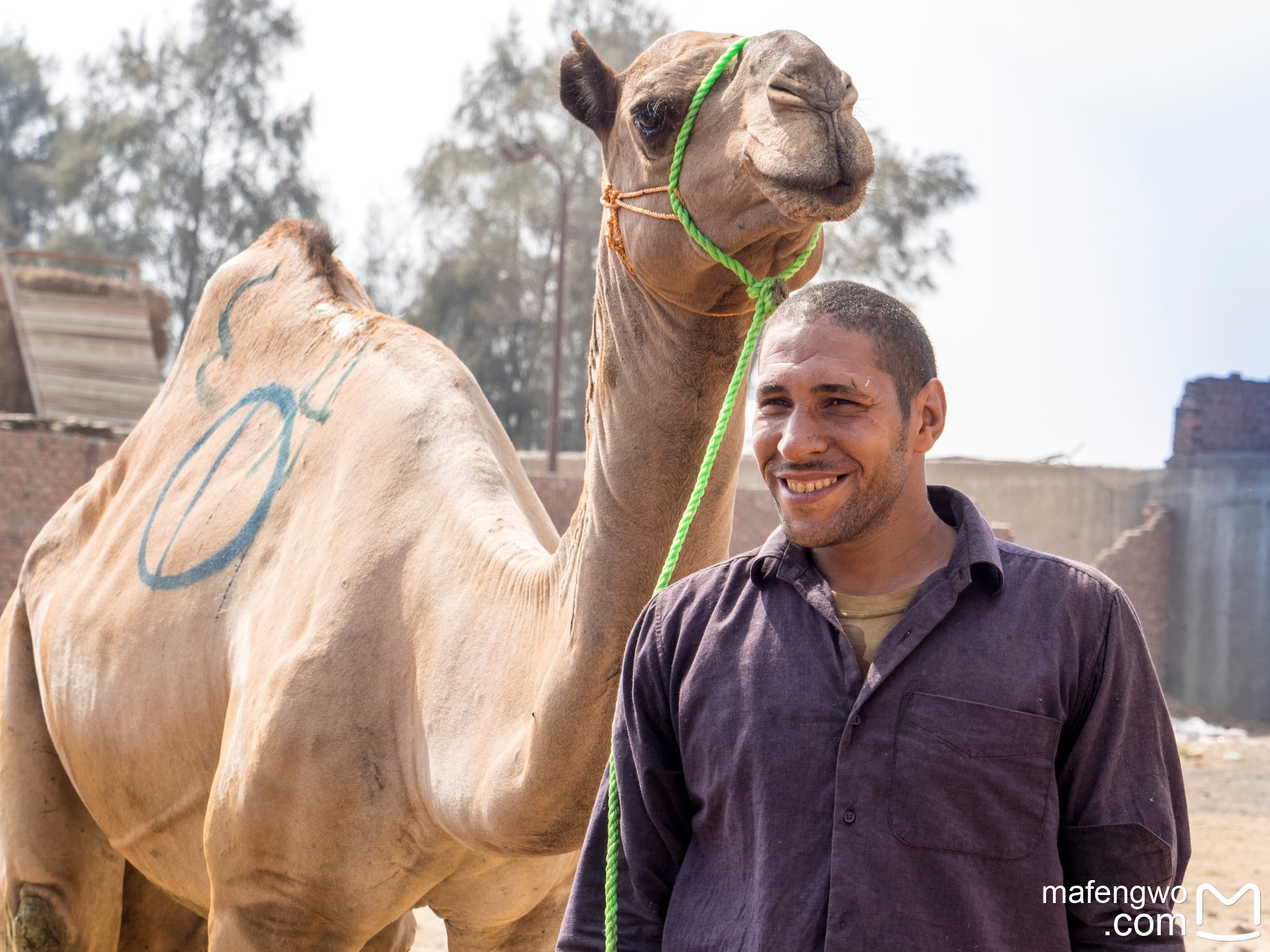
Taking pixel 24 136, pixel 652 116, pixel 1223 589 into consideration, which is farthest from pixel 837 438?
pixel 24 136

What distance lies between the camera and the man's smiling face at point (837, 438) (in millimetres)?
1845

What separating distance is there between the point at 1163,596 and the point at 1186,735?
3.27m

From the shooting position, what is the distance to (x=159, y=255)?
29609mm

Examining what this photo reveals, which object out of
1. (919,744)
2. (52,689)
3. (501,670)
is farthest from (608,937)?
(52,689)

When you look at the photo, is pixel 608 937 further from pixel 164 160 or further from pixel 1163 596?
pixel 164 160

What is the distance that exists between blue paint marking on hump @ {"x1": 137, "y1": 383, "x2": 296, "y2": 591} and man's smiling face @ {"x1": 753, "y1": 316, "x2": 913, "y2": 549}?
245 centimetres

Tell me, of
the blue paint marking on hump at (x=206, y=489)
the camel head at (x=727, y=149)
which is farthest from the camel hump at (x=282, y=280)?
the camel head at (x=727, y=149)

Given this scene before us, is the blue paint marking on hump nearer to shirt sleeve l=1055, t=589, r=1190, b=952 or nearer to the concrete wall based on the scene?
shirt sleeve l=1055, t=589, r=1190, b=952

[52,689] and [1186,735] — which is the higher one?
[52,689]

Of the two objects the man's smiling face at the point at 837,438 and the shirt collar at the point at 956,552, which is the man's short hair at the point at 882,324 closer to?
the man's smiling face at the point at 837,438

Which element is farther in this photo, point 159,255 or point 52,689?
point 159,255

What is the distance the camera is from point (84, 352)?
57.6 feet

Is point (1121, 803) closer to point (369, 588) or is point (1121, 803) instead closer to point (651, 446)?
point (651, 446)

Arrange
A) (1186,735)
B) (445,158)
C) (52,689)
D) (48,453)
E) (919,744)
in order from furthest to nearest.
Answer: (445,158), (1186,735), (48,453), (52,689), (919,744)
